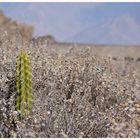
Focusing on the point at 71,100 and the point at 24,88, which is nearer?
the point at 24,88

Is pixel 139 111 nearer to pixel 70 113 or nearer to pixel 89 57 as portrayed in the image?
pixel 70 113

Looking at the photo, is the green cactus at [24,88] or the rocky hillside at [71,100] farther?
the green cactus at [24,88]

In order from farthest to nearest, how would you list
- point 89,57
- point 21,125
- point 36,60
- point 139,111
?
point 89,57 < point 36,60 < point 139,111 < point 21,125

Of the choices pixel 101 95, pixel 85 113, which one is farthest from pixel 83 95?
pixel 85 113

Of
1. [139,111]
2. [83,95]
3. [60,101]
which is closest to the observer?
[139,111]

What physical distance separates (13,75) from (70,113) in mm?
1085

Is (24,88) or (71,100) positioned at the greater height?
(24,88)

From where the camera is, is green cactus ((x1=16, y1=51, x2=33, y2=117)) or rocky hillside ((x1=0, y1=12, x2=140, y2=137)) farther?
green cactus ((x1=16, y1=51, x2=33, y2=117))

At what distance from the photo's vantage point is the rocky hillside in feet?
15.2

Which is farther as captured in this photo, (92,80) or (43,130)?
(92,80)

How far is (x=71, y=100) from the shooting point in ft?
17.4

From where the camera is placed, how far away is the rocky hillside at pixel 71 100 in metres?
4.63

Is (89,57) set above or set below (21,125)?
above

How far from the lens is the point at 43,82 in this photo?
6074mm
